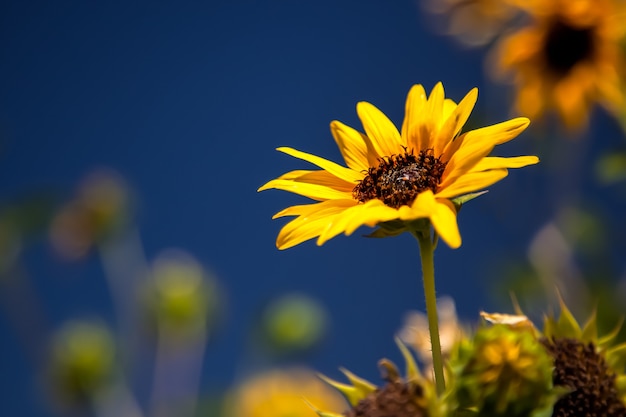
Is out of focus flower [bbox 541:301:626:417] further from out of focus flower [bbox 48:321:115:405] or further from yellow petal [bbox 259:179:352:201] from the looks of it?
out of focus flower [bbox 48:321:115:405]

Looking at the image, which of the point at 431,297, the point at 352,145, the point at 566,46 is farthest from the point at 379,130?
the point at 566,46

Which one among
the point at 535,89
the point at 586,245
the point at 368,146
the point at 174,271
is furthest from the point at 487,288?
the point at 368,146

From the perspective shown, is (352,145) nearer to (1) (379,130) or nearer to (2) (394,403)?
(1) (379,130)

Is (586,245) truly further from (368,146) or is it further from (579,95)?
(368,146)

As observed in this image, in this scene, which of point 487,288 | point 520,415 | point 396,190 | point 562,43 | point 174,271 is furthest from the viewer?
point 174,271

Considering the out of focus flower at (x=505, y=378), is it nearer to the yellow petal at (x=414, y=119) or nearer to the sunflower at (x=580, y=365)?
the sunflower at (x=580, y=365)

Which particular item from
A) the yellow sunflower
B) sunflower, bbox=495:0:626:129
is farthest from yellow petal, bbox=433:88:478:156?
sunflower, bbox=495:0:626:129
